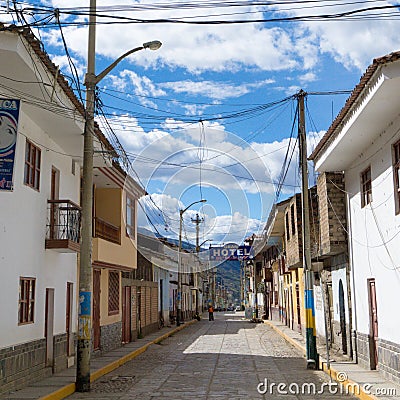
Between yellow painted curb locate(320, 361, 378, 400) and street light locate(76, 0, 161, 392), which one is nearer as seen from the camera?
yellow painted curb locate(320, 361, 378, 400)

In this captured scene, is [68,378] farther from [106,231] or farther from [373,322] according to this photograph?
[373,322]

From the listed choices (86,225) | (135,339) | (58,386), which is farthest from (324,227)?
(135,339)

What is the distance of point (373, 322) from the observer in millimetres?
14812

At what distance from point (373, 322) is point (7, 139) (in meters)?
9.80

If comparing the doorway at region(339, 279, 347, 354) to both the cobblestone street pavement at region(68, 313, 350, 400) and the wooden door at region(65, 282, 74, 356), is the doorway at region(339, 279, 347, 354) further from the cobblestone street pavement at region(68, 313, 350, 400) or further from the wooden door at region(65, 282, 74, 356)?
the wooden door at region(65, 282, 74, 356)

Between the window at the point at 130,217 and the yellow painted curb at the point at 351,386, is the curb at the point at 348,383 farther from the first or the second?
the window at the point at 130,217

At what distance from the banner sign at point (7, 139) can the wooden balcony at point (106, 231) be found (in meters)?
8.45

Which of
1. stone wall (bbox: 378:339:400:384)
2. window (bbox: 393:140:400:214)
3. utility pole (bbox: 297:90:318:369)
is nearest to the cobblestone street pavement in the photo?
utility pole (bbox: 297:90:318:369)

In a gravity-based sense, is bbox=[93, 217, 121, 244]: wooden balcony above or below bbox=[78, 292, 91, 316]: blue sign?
above

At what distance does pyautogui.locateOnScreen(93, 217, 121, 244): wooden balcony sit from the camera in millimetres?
18666

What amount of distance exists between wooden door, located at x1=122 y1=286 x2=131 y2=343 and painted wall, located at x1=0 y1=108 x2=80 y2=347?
25.6ft

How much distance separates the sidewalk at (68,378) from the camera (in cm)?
1180

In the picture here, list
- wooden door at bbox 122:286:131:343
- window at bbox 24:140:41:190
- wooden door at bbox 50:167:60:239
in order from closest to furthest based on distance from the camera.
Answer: window at bbox 24:140:41:190, wooden door at bbox 50:167:60:239, wooden door at bbox 122:286:131:343

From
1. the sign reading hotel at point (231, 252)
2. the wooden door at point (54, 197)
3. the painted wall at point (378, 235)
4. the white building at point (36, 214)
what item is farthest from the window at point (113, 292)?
the sign reading hotel at point (231, 252)
